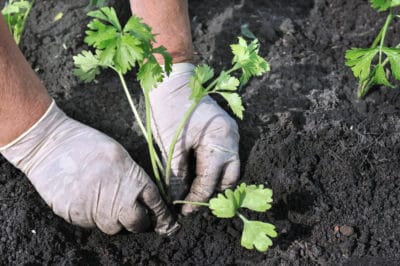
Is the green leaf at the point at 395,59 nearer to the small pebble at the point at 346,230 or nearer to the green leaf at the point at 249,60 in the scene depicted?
the green leaf at the point at 249,60

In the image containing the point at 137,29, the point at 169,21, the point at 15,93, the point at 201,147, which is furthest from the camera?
the point at 169,21

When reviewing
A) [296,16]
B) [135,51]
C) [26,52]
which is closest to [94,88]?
[26,52]

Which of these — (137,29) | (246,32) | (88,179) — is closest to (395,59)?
(246,32)

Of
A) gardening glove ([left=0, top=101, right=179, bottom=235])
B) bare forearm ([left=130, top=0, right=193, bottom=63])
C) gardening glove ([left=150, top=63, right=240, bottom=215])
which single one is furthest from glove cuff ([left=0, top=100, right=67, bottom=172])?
bare forearm ([left=130, top=0, right=193, bottom=63])

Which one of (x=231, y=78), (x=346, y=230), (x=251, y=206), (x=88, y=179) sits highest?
(x=231, y=78)

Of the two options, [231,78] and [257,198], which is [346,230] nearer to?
[257,198]

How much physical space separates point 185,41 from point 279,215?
91 centimetres

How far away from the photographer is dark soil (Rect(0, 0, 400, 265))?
2.21 metres

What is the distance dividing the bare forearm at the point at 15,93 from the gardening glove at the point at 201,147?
0.54m

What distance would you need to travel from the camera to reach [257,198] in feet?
6.68

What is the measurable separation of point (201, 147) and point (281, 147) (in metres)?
0.37

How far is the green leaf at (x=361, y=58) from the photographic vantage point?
7.41 ft

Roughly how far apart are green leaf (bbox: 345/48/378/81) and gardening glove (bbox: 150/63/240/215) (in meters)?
0.56

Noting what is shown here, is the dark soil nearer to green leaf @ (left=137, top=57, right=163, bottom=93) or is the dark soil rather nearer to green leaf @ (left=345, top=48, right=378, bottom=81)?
green leaf @ (left=345, top=48, right=378, bottom=81)
